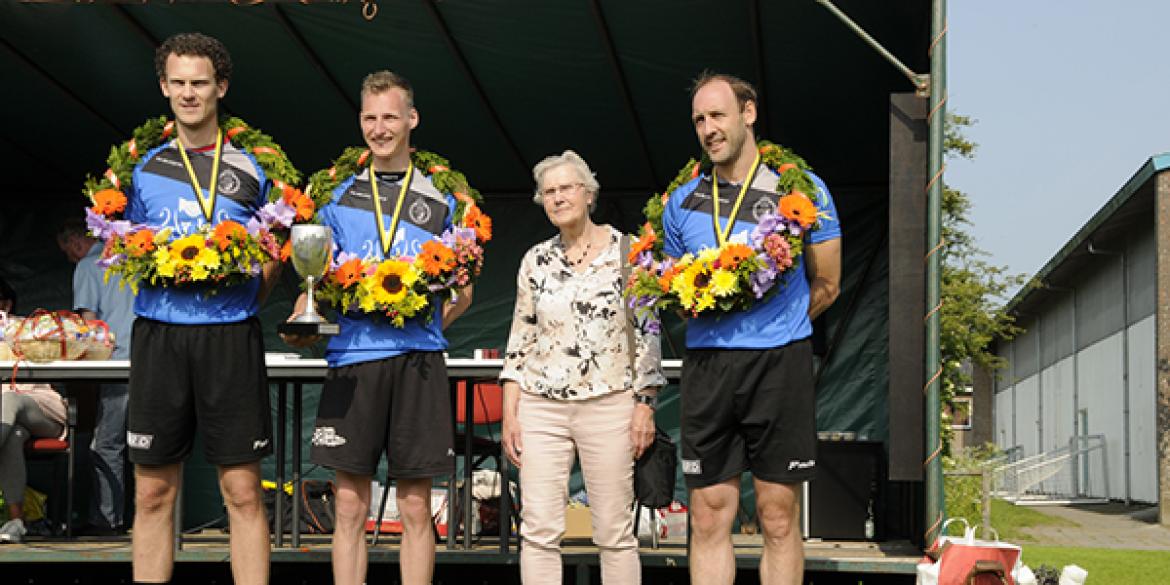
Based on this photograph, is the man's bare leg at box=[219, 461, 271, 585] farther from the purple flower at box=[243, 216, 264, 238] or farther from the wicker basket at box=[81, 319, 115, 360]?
the wicker basket at box=[81, 319, 115, 360]

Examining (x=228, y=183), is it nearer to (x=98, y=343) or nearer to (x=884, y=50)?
→ (x=98, y=343)

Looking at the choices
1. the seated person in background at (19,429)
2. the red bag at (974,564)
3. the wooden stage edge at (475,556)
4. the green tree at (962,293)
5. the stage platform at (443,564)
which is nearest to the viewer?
the red bag at (974,564)

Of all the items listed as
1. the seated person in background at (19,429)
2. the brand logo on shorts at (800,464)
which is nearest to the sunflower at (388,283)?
the brand logo on shorts at (800,464)

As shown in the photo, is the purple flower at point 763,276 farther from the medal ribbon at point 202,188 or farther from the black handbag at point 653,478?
the medal ribbon at point 202,188

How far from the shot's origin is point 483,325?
9.56 m

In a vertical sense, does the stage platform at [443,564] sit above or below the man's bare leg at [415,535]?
below

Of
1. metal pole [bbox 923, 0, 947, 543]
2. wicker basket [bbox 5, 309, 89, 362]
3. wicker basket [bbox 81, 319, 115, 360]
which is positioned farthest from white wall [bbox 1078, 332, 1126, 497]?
wicker basket [bbox 5, 309, 89, 362]

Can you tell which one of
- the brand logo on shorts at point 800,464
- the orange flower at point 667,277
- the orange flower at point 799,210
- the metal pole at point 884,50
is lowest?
the brand logo on shorts at point 800,464

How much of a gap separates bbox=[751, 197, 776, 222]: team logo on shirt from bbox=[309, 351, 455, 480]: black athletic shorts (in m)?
1.22

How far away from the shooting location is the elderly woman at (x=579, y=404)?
4.41m

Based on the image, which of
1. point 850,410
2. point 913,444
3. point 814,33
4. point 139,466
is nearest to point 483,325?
point 850,410

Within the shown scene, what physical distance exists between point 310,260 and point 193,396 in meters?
0.69

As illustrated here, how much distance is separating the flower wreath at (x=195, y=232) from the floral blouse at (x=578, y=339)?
88cm

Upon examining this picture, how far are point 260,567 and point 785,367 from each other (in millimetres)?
1845
